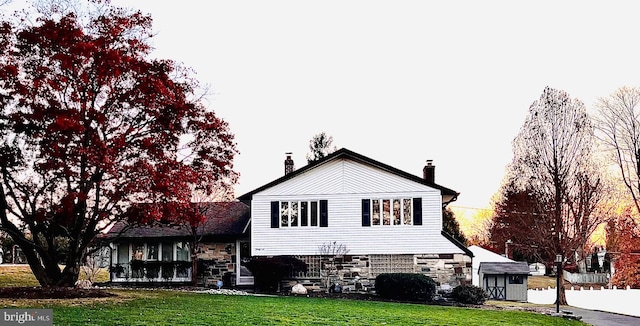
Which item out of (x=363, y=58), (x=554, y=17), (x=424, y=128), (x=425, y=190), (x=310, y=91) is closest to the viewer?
(x=554, y=17)

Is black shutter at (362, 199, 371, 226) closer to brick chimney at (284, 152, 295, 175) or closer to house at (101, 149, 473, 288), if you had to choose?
house at (101, 149, 473, 288)

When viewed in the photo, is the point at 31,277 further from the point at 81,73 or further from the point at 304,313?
the point at 304,313

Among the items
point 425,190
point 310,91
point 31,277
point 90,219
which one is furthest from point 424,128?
point 31,277

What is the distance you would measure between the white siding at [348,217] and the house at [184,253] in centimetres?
187

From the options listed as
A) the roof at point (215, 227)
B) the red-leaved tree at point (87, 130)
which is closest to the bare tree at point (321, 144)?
the roof at point (215, 227)

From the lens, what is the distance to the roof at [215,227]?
34.1 m

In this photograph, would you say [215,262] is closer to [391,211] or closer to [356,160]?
[356,160]

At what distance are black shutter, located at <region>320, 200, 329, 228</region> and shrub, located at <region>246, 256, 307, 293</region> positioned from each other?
2269 mm

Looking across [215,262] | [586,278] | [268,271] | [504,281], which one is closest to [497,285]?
[504,281]

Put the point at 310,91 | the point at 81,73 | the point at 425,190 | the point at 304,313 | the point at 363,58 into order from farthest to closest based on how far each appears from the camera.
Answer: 1. the point at 425,190
2. the point at 310,91
3. the point at 363,58
4. the point at 81,73
5. the point at 304,313

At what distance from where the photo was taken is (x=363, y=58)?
2495 centimetres

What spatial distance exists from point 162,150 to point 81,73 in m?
3.12

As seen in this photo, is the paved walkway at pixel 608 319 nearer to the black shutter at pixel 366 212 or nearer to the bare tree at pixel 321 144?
the black shutter at pixel 366 212

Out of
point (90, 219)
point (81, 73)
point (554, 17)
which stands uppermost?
point (554, 17)
